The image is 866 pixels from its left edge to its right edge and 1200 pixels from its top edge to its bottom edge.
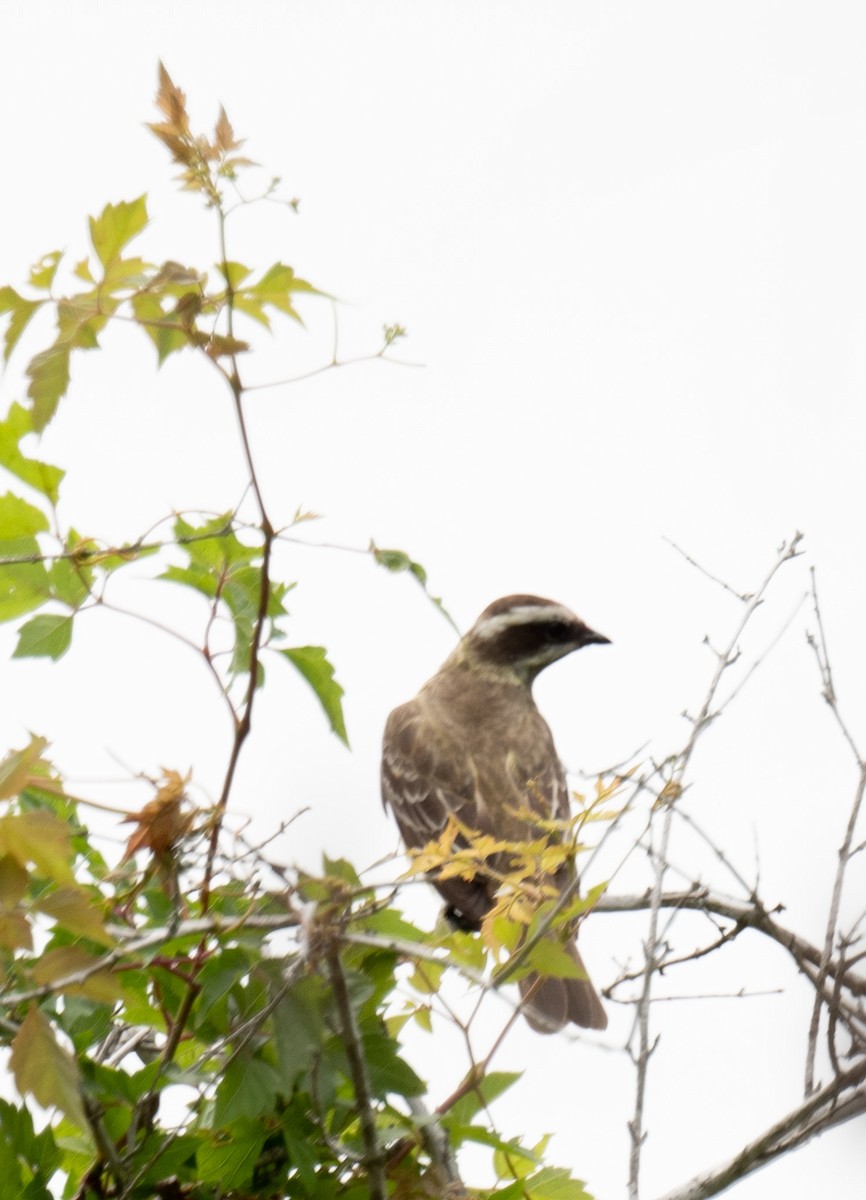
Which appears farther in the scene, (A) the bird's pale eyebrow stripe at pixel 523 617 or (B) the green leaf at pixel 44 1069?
(A) the bird's pale eyebrow stripe at pixel 523 617

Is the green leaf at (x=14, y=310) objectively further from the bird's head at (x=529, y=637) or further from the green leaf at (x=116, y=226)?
the bird's head at (x=529, y=637)

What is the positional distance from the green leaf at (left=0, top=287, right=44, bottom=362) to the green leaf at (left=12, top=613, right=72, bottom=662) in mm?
606

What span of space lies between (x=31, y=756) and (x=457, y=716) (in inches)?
225

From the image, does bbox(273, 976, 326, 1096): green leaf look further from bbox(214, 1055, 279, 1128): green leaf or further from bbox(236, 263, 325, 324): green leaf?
bbox(236, 263, 325, 324): green leaf

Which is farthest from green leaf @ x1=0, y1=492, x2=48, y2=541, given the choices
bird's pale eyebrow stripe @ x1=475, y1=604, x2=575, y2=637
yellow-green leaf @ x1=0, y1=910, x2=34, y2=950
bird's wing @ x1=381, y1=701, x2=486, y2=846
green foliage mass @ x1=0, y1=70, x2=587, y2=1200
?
bird's pale eyebrow stripe @ x1=475, y1=604, x2=575, y2=637

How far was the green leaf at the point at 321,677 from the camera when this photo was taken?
11.9ft

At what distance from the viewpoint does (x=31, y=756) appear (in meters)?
2.59

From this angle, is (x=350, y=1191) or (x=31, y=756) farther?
(x=350, y=1191)

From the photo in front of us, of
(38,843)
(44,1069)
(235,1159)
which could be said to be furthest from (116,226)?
(235,1159)

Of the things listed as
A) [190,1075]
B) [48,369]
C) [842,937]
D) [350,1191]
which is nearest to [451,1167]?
[350,1191]

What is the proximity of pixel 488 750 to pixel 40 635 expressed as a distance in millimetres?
4544

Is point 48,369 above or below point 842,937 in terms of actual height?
above

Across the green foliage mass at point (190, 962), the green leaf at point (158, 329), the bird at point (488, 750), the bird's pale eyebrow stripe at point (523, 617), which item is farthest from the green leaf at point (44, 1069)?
the bird's pale eyebrow stripe at point (523, 617)

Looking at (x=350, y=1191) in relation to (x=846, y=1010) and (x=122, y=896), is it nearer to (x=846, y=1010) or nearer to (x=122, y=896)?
(x=122, y=896)
